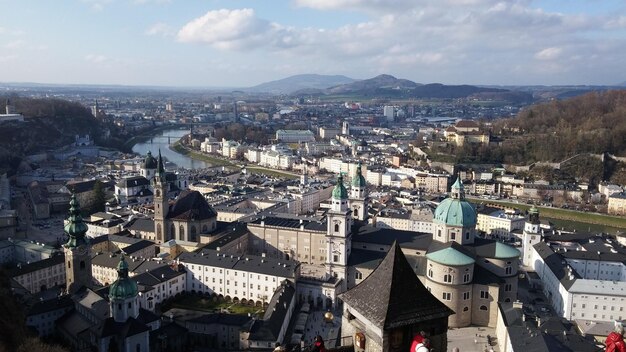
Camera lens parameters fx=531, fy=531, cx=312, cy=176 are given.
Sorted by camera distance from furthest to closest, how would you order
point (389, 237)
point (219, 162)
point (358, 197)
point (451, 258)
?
1. point (219, 162)
2. point (358, 197)
3. point (389, 237)
4. point (451, 258)

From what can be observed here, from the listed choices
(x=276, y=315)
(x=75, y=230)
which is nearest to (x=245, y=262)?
(x=276, y=315)

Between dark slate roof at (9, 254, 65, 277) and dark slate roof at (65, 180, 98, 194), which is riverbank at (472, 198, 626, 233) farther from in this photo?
dark slate roof at (65, 180, 98, 194)

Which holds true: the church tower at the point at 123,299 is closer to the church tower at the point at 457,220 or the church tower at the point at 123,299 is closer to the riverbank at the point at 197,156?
the church tower at the point at 457,220

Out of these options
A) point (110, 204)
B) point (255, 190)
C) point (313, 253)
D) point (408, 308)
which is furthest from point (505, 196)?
point (408, 308)

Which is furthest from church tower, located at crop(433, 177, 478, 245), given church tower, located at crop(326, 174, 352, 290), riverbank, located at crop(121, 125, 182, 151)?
riverbank, located at crop(121, 125, 182, 151)

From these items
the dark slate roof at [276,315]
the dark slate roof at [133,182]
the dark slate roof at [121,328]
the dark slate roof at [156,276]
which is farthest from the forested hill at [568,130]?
the dark slate roof at [121,328]

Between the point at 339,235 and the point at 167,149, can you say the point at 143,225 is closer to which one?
the point at 339,235

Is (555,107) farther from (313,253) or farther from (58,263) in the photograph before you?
(58,263)
